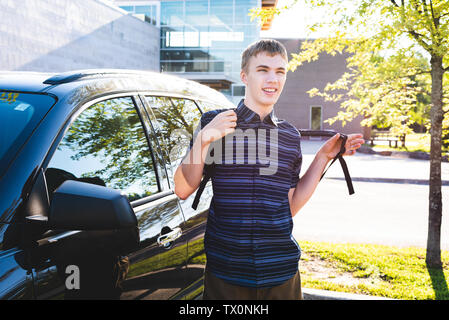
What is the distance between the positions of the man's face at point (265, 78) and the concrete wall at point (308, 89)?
37.7 metres

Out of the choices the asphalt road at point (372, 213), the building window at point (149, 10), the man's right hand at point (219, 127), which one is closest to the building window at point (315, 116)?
the building window at point (149, 10)

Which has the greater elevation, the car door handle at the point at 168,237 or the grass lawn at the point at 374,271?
the car door handle at the point at 168,237

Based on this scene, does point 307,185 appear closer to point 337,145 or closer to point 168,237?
point 337,145

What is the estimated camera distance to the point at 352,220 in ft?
27.7

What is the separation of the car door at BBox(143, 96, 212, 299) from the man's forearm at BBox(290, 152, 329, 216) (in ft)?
2.13

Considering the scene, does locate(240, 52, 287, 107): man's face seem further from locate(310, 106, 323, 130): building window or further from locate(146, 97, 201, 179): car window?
locate(310, 106, 323, 130): building window

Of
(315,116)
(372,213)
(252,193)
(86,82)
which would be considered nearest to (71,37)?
(372,213)

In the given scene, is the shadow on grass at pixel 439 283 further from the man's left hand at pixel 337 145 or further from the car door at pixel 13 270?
the car door at pixel 13 270

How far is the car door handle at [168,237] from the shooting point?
6.64 ft

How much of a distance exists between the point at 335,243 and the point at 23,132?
5707 millimetres

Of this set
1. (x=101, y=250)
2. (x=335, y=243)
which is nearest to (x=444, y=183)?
(x=335, y=243)

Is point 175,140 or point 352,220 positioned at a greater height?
point 175,140

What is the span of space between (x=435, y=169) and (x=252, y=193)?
4.33m

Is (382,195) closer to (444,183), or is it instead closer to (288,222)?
(444,183)
